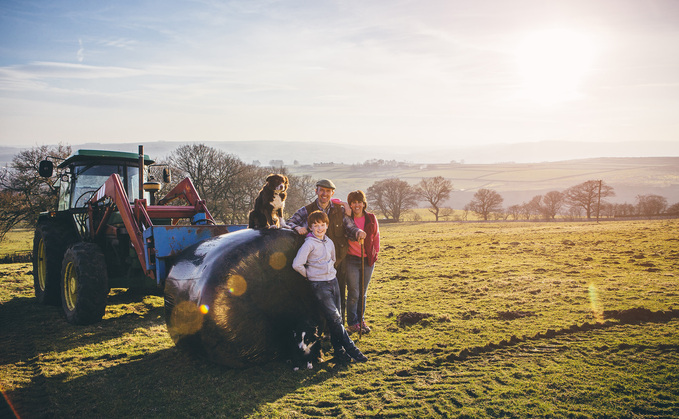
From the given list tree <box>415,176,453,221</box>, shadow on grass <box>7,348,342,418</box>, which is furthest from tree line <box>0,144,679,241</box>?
shadow on grass <box>7,348,342,418</box>

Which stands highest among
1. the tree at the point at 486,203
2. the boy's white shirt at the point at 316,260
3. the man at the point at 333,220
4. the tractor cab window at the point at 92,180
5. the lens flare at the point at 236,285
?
the tractor cab window at the point at 92,180

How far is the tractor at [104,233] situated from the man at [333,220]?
56.8 inches

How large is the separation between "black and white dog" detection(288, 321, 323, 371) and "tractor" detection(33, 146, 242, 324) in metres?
2.36

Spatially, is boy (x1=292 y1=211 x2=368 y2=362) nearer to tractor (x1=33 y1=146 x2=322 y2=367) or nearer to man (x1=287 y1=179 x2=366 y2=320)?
tractor (x1=33 y1=146 x2=322 y2=367)

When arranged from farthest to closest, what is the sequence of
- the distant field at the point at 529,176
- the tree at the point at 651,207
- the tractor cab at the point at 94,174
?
the distant field at the point at 529,176, the tree at the point at 651,207, the tractor cab at the point at 94,174

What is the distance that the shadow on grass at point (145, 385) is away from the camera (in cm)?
433

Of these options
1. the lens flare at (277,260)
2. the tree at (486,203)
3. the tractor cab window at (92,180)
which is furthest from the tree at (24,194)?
the tree at (486,203)

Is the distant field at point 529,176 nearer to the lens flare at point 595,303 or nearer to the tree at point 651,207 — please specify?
the tree at point 651,207

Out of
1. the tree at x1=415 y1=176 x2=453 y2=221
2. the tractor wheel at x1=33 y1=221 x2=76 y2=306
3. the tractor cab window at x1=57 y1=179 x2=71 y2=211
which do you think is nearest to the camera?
the tractor wheel at x1=33 y1=221 x2=76 y2=306

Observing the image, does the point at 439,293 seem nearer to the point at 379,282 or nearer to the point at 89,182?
the point at 379,282

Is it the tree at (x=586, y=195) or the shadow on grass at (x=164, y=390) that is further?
the tree at (x=586, y=195)

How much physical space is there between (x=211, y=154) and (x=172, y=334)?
34.2 m

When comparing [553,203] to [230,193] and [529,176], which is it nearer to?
[230,193]

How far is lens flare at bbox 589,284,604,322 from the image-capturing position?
722 cm
